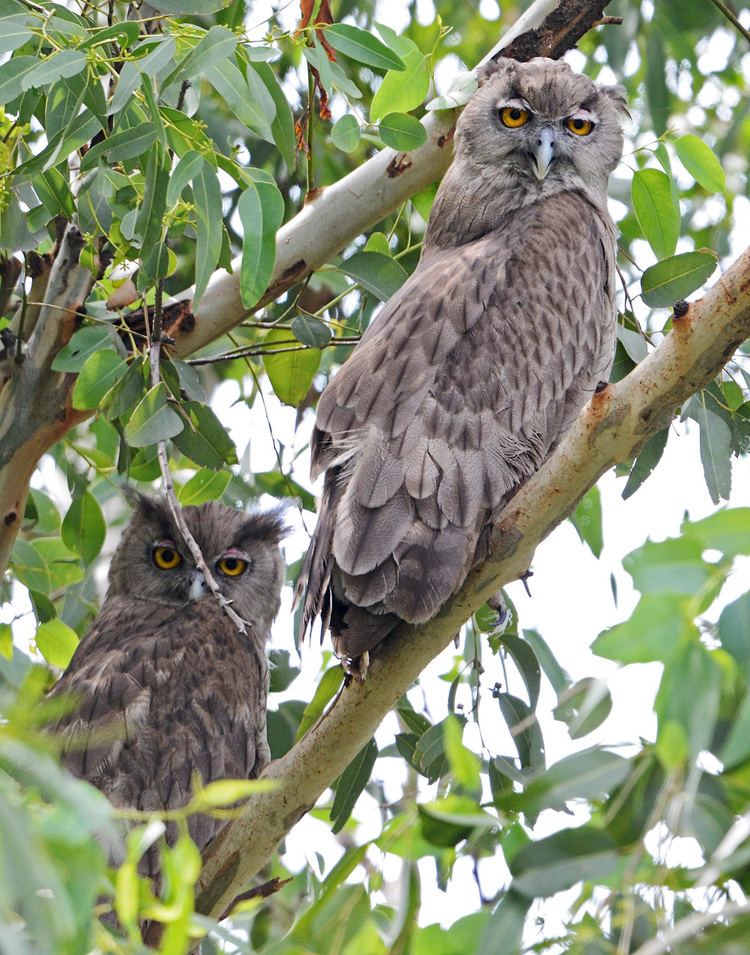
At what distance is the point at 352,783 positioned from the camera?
2.90 metres

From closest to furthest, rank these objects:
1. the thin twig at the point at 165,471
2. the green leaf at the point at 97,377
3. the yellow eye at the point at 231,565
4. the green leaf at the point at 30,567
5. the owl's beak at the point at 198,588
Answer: the thin twig at the point at 165,471, the green leaf at the point at 97,377, the green leaf at the point at 30,567, the owl's beak at the point at 198,588, the yellow eye at the point at 231,565

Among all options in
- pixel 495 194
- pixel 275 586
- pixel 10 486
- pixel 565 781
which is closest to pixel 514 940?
pixel 565 781

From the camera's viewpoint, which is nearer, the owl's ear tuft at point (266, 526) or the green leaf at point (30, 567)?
the green leaf at point (30, 567)

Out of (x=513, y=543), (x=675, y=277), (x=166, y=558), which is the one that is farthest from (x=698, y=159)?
(x=166, y=558)

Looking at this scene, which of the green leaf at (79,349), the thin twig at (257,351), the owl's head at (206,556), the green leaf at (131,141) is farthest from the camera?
the owl's head at (206,556)

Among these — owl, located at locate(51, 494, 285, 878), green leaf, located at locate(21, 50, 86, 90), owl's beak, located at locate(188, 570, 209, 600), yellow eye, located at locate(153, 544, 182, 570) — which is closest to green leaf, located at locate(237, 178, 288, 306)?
green leaf, located at locate(21, 50, 86, 90)

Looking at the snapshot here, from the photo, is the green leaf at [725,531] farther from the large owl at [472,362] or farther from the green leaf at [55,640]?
the green leaf at [55,640]

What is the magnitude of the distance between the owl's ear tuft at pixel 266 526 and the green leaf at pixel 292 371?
943 millimetres

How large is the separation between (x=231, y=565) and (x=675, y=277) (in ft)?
5.94

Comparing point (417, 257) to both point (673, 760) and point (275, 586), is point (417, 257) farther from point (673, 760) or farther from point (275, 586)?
point (673, 760)

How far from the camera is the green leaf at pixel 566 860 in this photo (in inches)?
52.0

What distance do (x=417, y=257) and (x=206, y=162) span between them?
1620mm

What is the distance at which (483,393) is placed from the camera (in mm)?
2760

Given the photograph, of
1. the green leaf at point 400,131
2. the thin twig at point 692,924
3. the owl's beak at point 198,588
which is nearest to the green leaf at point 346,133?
the green leaf at point 400,131
